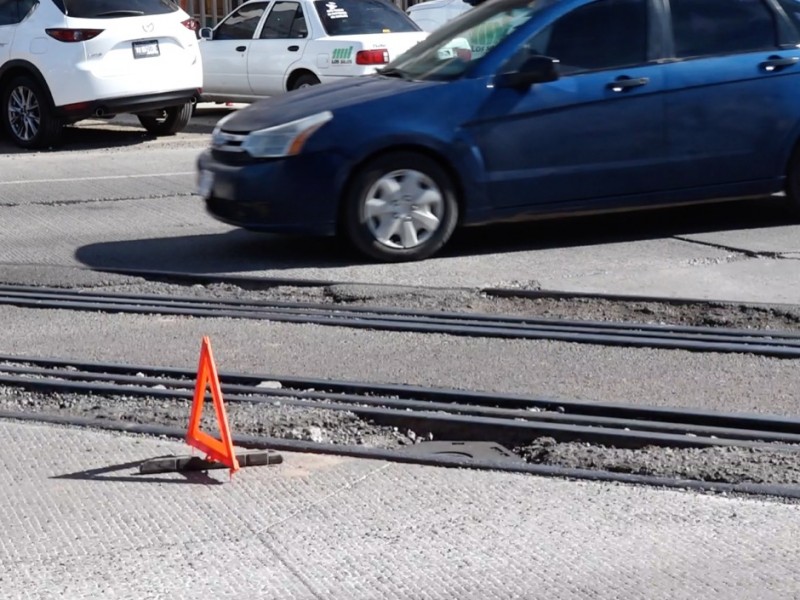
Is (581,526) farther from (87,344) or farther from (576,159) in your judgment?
(576,159)

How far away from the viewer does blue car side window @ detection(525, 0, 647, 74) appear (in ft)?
29.7

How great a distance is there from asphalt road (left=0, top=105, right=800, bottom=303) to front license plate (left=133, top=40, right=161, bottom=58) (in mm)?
3561

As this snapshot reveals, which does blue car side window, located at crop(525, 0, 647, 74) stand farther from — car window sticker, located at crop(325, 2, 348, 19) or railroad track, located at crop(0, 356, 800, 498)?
car window sticker, located at crop(325, 2, 348, 19)

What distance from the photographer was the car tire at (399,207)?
8.69 meters

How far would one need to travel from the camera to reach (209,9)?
28.9m

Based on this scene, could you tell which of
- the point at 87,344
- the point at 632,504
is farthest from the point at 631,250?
the point at 632,504

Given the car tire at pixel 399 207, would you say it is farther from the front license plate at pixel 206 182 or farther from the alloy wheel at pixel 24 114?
the alloy wheel at pixel 24 114

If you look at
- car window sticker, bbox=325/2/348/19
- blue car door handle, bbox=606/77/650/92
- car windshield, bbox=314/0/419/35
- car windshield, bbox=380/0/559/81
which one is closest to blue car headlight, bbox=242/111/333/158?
car windshield, bbox=380/0/559/81

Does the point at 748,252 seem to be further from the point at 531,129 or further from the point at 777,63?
the point at 531,129

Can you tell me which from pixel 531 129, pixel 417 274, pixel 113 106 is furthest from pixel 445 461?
pixel 113 106

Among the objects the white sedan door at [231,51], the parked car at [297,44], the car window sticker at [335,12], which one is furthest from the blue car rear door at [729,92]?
the white sedan door at [231,51]

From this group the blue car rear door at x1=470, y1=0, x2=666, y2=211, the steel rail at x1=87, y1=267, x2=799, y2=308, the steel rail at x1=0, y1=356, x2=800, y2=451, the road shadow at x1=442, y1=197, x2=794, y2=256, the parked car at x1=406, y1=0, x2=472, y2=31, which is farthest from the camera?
the parked car at x1=406, y1=0, x2=472, y2=31

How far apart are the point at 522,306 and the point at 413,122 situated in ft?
5.03

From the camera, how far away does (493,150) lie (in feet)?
29.1
